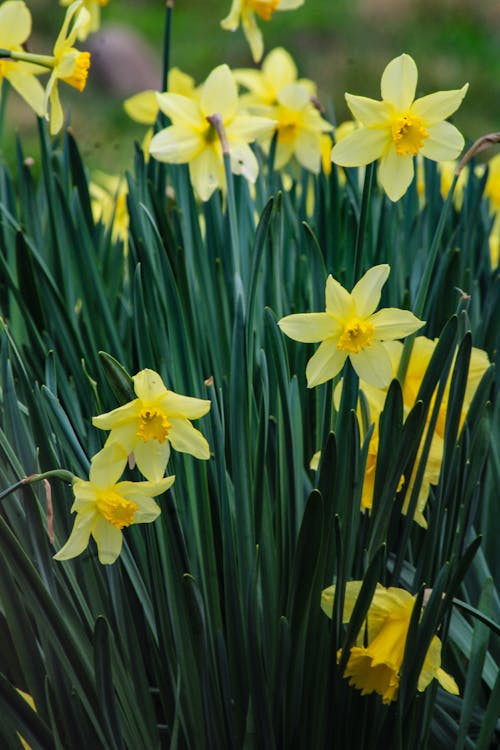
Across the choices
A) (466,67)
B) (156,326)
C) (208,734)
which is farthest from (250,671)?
(466,67)

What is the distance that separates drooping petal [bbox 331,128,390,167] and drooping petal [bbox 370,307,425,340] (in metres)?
0.15

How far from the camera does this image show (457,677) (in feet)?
3.35

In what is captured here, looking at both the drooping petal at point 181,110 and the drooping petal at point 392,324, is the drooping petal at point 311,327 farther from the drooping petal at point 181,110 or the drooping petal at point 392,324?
the drooping petal at point 181,110

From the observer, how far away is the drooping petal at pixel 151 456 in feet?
2.58

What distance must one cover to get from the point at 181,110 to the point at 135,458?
1.76 ft

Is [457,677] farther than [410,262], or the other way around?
[410,262]

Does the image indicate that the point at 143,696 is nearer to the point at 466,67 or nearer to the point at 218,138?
the point at 218,138

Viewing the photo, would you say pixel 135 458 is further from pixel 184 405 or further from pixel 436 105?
pixel 436 105

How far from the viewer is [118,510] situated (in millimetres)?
766

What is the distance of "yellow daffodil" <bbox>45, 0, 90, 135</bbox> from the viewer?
0.98 meters

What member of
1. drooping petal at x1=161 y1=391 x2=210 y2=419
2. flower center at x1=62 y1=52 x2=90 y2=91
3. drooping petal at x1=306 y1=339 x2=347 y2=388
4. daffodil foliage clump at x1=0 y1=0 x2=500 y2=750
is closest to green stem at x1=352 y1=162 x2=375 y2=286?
daffodil foliage clump at x1=0 y1=0 x2=500 y2=750

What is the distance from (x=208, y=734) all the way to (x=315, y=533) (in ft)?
0.75

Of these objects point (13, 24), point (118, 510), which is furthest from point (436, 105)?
point (13, 24)

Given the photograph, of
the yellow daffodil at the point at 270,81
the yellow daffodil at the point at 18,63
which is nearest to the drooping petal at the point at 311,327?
the yellow daffodil at the point at 18,63
